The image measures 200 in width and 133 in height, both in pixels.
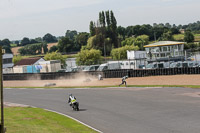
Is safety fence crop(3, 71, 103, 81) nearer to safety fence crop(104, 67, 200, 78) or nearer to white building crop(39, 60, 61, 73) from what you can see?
safety fence crop(104, 67, 200, 78)

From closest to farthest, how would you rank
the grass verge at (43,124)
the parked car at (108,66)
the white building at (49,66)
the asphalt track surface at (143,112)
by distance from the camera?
the grass verge at (43,124) < the asphalt track surface at (143,112) < the parked car at (108,66) < the white building at (49,66)

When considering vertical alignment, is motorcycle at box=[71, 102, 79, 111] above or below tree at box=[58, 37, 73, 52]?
below

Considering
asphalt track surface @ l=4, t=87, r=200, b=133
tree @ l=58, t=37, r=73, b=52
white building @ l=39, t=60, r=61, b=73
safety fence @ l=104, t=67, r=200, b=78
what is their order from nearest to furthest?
asphalt track surface @ l=4, t=87, r=200, b=133, safety fence @ l=104, t=67, r=200, b=78, white building @ l=39, t=60, r=61, b=73, tree @ l=58, t=37, r=73, b=52

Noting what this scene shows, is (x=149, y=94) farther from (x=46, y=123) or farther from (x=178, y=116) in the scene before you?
(x=46, y=123)

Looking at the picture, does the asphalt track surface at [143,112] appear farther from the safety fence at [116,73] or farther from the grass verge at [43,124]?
the safety fence at [116,73]

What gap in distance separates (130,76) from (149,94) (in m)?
15.1

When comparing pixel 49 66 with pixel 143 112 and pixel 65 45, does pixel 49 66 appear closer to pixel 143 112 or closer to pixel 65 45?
pixel 143 112

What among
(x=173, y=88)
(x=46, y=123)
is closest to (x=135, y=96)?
(x=173, y=88)

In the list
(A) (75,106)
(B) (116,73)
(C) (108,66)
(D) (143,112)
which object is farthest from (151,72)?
(D) (143,112)

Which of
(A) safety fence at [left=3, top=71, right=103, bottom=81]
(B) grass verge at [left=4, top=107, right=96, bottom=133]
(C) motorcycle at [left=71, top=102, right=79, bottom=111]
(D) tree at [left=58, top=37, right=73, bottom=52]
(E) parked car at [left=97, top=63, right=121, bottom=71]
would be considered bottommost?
(B) grass verge at [left=4, top=107, right=96, bottom=133]

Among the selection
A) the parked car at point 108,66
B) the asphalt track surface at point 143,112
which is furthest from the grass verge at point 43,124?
the parked car at point 108,66

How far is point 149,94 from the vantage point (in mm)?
27047

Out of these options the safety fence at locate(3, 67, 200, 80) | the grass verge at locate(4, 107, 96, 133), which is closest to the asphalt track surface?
the grass verge at locate(4, 107, 96, 133)

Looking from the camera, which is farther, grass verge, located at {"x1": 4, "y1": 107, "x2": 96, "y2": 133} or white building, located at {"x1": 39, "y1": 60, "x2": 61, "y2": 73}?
white building, located at {"x1": 39, "y1": 60, "x2": 61, "y2": 73}
